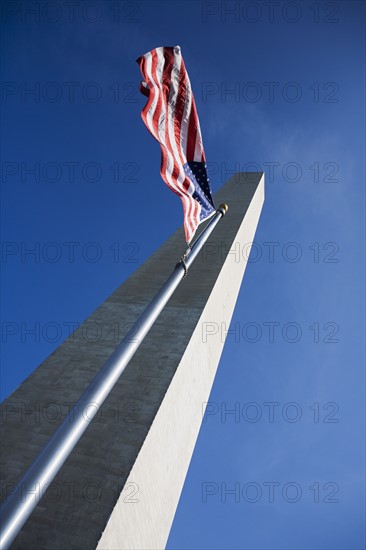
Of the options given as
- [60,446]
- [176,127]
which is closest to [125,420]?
[60,446]

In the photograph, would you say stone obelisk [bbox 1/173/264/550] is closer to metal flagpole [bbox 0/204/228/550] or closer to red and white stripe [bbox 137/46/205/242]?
metal flagpole [bbox 0/204/228/550]

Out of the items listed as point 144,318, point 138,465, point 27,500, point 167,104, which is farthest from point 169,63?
point 138,465

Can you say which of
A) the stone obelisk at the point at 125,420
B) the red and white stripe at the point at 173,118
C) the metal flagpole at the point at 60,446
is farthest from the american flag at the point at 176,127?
the stone obelisk at the point at 125,420

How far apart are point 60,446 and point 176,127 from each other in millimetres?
3870

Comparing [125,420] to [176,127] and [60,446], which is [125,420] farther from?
[176,127]

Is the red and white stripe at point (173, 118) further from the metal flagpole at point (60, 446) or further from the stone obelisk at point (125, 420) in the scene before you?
the stone obelisk at point (125, 420)

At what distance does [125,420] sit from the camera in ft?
20.6

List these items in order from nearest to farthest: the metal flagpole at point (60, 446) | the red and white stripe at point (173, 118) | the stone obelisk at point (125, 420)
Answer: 1. the metal flagpole at point (60, 446)
2. the red and white stripe at point (173, 118)
3. the stone obelisk at point (125, 420)

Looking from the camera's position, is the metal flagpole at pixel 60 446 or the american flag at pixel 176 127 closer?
the metal flagpole at pixel 60 446

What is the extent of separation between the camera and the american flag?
14.9 feet

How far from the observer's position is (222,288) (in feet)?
36.3

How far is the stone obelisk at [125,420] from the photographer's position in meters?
4.99

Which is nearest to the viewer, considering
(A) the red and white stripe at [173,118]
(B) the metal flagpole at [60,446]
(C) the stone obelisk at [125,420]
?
(B) the metal flagpole at [60,446]

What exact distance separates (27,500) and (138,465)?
11.2ft
